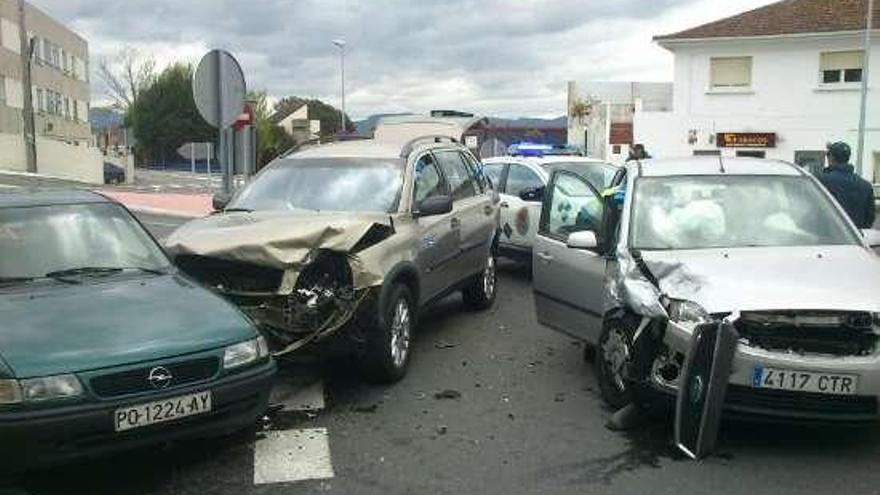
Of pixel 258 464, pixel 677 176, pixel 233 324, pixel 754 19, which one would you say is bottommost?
pixel 258 464

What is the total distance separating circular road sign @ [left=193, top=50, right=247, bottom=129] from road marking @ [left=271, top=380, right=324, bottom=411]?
14.2 feet

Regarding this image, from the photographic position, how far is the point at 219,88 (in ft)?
34.3

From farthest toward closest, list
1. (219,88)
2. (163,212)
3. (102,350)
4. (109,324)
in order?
(163,212)
(219,88)
(109,324)
(102,350)

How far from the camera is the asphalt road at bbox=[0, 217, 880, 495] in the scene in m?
4.89

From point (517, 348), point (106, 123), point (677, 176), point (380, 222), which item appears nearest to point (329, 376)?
point (380, 222)

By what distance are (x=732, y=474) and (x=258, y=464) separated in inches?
98.7

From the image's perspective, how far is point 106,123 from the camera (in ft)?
364

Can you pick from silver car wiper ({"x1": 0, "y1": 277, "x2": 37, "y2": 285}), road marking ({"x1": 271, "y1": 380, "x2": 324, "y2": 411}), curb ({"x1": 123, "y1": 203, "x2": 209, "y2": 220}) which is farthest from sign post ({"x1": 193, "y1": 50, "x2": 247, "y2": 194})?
curb ({"x1": 123, "y1": 203, "x2": 209, "y2": 220})

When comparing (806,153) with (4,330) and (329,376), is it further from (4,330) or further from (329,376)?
(4,330)

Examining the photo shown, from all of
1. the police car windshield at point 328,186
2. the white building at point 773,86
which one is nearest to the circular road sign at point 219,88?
the police car windshield at point 328,186

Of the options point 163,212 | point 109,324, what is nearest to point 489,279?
point 109,324

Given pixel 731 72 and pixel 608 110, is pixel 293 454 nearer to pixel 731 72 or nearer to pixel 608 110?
pixel 731 72

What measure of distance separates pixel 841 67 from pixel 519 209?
29570mm

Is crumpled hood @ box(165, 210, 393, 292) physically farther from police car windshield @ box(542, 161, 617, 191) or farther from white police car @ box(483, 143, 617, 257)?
police car windshield @ box(542, 161, 617, 191)
